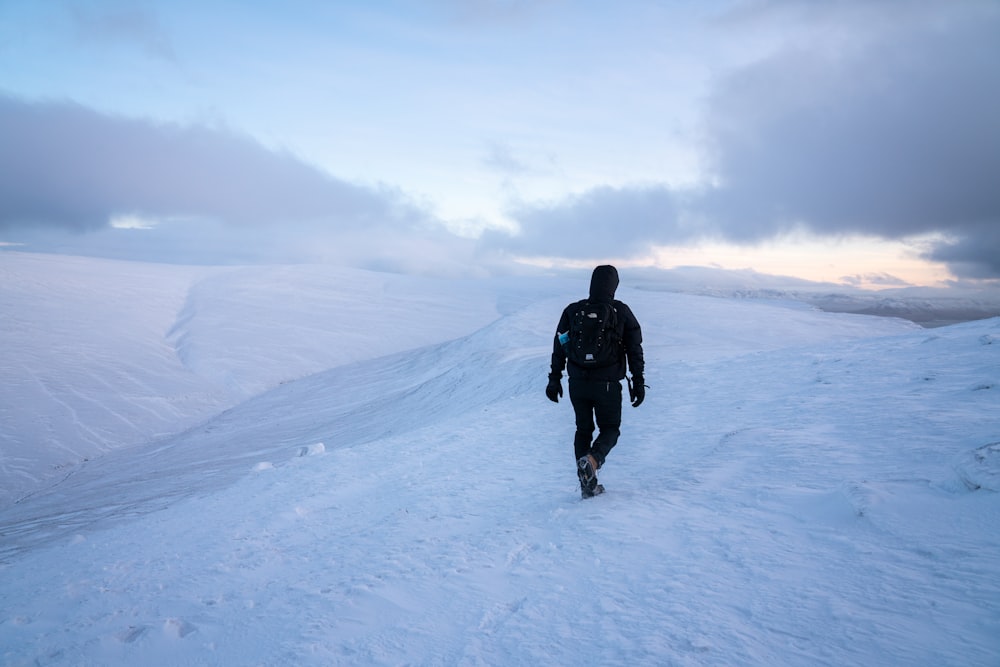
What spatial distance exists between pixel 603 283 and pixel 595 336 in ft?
1.52

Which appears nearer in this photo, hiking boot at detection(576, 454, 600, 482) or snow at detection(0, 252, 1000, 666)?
snow at detection(0, 252, 1000, 666)

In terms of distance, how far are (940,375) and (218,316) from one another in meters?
37.6

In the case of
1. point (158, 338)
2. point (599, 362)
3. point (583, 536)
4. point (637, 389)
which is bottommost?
point (158, 338)

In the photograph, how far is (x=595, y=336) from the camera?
4594 mm

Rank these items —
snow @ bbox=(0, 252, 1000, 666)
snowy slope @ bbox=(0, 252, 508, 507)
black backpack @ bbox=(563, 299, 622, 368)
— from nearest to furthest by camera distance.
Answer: snow @ bbox=(0, 252, 1000, 666)
black backpack @ bbox=(563, 299, 622, 368)
snowy slope @ bbox=(0, 252, 508, 507)

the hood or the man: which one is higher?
the hood

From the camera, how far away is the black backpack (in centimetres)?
459

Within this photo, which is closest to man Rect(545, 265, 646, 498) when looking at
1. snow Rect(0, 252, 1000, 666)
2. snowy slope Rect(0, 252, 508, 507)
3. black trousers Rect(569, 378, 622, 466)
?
black trousers Rect(569, 378, 622, 466)

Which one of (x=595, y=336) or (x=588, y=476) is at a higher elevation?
(x=595, y=336)

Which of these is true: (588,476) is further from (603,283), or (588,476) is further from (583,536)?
(603,283)

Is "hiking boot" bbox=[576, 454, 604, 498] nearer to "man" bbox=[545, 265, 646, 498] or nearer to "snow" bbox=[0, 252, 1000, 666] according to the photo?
"man" bbox=[545, 265, 646, 498]

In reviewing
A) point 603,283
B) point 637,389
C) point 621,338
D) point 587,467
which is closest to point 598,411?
point 637,389

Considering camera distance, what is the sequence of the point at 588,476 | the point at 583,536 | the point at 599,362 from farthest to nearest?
the point at 588,476, the point at 599,362, the point at 583,536

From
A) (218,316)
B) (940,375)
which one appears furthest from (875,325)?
(218,316)
